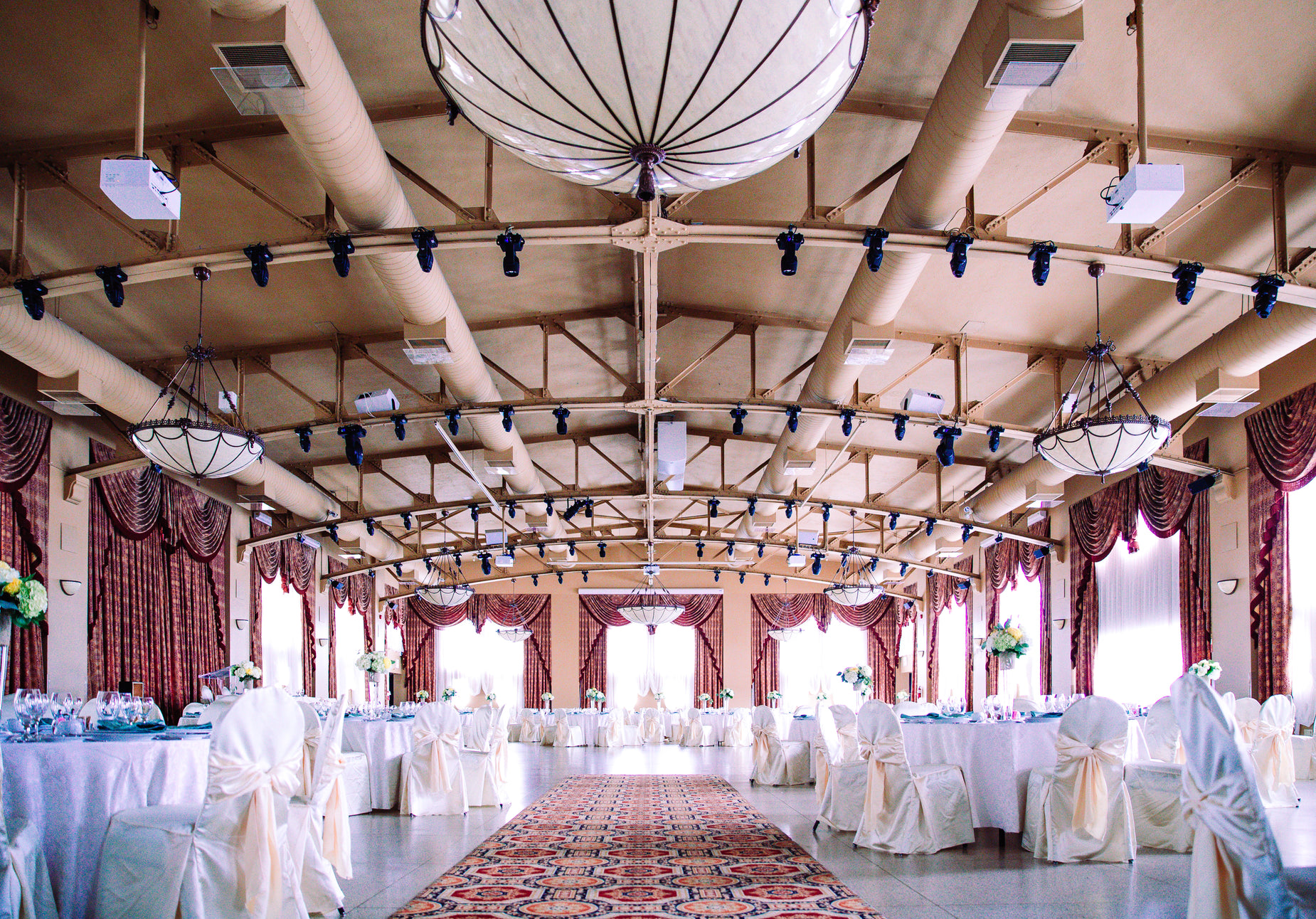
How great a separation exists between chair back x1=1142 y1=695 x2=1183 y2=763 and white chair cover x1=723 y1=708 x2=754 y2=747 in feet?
32.5

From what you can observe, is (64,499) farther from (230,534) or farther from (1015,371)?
(1015,371)

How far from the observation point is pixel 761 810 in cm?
825

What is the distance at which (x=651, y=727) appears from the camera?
19797 millimetres

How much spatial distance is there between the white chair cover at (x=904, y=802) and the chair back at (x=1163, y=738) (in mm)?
2274

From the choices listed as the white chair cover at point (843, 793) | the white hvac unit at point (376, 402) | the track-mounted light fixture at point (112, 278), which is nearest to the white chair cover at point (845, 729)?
the white chair cover at point (843, 793)

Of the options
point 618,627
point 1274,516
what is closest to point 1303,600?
point 1274,516

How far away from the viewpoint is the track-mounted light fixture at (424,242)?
625 centimetres

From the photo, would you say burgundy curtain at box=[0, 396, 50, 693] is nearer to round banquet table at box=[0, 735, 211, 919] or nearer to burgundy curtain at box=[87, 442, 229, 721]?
burgundy curtain at box=[87, 442, 229, 721]

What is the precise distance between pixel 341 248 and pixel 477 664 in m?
19.4

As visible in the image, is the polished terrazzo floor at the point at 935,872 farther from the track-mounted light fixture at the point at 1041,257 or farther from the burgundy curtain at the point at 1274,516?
the track-mounted light fixture at the point at 1041,257

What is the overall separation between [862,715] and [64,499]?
8.33 meters

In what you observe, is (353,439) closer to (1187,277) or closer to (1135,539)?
(1187,277)

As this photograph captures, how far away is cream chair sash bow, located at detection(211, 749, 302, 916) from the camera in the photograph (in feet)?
11.9

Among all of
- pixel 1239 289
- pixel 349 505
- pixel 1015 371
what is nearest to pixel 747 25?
pixel 1239 289
